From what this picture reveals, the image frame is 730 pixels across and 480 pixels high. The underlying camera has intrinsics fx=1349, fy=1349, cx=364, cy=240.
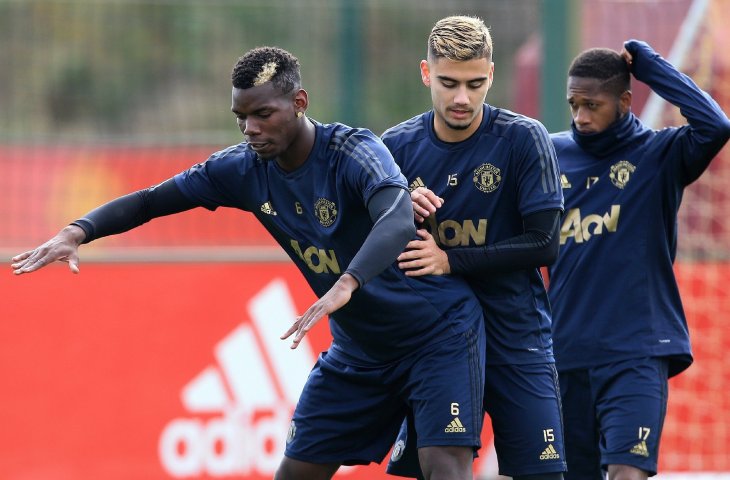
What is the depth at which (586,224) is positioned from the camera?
237 inches

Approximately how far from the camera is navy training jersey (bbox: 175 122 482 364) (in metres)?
5.09

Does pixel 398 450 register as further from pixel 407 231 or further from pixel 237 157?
pixel 237 157

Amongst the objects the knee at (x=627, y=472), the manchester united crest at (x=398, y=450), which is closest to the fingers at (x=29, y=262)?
the manchester united crest at (x=398, y=450)

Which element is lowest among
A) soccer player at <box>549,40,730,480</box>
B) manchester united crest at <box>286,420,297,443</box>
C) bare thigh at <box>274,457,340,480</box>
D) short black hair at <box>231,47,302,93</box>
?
bare thigh at <box>274,457,340,480</box>

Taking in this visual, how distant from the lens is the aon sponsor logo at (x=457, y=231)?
530 cm

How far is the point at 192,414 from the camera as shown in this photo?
830 cm

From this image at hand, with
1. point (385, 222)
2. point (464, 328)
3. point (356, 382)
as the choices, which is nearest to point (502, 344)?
point (464, 328)

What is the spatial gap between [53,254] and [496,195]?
1.72 metres

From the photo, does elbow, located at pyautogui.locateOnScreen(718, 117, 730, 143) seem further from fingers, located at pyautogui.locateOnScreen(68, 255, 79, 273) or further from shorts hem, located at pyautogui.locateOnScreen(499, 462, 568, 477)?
fingers, located at pyautogui.locateOnScreen(68, 255, 79, 273)

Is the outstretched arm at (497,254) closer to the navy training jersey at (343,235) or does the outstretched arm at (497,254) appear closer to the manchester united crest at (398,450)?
the navy training jersey at (343,235)

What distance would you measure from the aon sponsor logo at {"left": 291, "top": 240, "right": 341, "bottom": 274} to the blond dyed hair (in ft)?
2.87

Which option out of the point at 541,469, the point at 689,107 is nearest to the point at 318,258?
the point at 541,469

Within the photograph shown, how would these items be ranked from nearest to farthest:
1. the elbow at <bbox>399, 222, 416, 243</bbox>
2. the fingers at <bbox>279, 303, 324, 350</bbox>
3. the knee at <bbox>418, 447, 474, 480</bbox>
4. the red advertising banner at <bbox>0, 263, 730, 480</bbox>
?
the fingers at <bbox>279, 303, 324, 350</bbox> → the elbow at <bbox>399, 222, 416, 243</bbox> → the knee at <bbox>418, 447, 474, 480</bbox> → the red advertising banner at <bbox>0, 263, 730, 480</bbox>

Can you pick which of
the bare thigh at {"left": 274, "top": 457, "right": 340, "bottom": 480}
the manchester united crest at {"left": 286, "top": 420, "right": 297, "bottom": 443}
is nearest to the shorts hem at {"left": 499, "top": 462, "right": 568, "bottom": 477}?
the bare thigh at {"left": 274, "top": 457, "right": 340, "bottom": 480}
